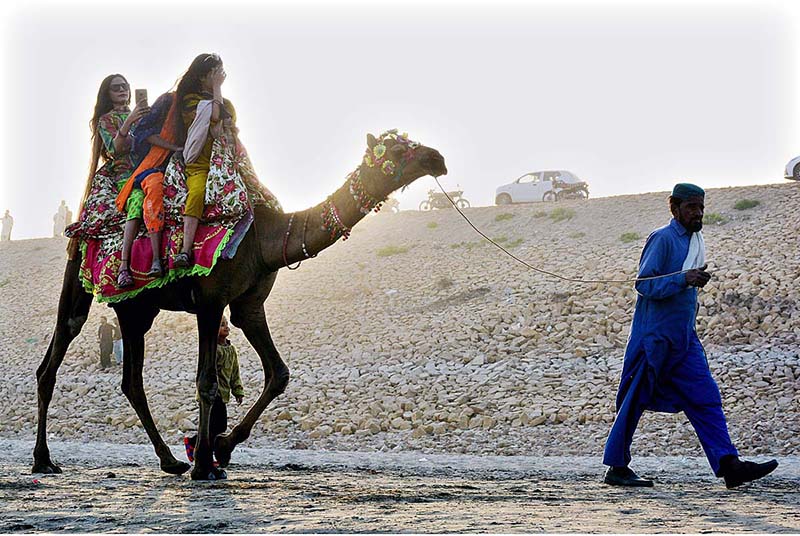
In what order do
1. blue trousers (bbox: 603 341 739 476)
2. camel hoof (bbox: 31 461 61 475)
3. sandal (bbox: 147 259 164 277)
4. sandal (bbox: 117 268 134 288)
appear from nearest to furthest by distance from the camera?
blue trousers (bbox: 603 341 739 476), sandal (bbox: 147 259 164 277), sandal (bbox: 117 268 134 288), camel hoof (bbox: 31 461 61 475)

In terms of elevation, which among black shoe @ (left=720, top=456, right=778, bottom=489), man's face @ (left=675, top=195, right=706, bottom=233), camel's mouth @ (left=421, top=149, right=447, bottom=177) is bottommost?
black shoe @ (left=720, top=456, right=778, bottom=489)

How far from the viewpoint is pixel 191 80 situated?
8.66 meters

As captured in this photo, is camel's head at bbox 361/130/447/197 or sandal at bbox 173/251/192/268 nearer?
camel's head at bbox 361/130/447/197

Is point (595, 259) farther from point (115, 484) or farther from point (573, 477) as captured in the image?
point (115, 484)

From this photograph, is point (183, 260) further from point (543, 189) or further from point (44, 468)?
point (543, 189)

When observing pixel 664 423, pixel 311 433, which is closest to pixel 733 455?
pixel 664 423

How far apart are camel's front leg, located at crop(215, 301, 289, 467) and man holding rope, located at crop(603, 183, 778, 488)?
2.58 meters

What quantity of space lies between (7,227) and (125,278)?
134 ft

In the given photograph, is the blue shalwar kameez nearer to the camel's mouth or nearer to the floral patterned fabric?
the camel's mouth

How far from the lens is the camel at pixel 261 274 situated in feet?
25.5

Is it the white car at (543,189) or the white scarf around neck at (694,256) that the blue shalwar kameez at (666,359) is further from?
the white car at (543,189)

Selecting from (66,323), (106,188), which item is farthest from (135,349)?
(106,188)

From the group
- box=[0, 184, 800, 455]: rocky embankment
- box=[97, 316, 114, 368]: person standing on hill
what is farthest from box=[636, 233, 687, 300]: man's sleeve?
box=[97, 316, 114, 368]: person standing on hill

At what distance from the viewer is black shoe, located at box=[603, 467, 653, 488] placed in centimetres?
778
